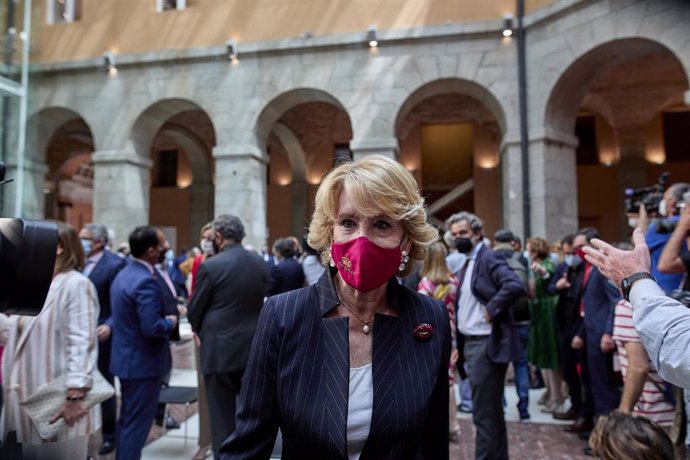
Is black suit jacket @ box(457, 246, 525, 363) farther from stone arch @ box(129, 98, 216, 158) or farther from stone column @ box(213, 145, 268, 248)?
stone arch @ box(129, 98, 216, 158)

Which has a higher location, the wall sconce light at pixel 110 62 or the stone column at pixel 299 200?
the wall sconce light at pixel 110 62

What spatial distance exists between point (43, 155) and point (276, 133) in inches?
285

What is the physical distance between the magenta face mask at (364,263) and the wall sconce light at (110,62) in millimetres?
13795

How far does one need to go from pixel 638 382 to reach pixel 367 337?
2.69 m

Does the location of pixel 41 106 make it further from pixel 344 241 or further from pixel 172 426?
pixel 344 241

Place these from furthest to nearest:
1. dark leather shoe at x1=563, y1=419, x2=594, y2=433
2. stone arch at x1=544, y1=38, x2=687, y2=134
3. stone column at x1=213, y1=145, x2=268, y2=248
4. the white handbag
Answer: stone column at x1=213, y1=145, x2=268, y2=248
stone arch at x1=544, y1=38, x2=687, y2=134
dark leather shoe at x1=563, y1=419, x2=594, y2=433
the white handbag

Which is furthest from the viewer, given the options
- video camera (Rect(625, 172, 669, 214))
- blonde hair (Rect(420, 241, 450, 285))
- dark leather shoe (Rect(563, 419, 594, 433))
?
dark leather shoe (Rect(563, 419, 594, 433))

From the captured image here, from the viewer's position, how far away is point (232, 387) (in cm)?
394

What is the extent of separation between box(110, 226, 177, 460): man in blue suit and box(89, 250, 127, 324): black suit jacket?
2.73 feet

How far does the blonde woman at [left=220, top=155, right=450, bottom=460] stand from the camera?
144 centimetres

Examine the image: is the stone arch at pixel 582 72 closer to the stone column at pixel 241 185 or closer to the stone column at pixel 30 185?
the stone column at pixel 241 185

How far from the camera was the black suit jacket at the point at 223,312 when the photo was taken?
149 inches

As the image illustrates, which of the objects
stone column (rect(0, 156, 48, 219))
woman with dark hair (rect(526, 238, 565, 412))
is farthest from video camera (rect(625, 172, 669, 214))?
stone column (rect(0, 156, 48, 219))

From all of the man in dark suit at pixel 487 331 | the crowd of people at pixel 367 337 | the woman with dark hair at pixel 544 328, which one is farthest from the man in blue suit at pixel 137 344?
the woman with dark hair at pixel 544 328
